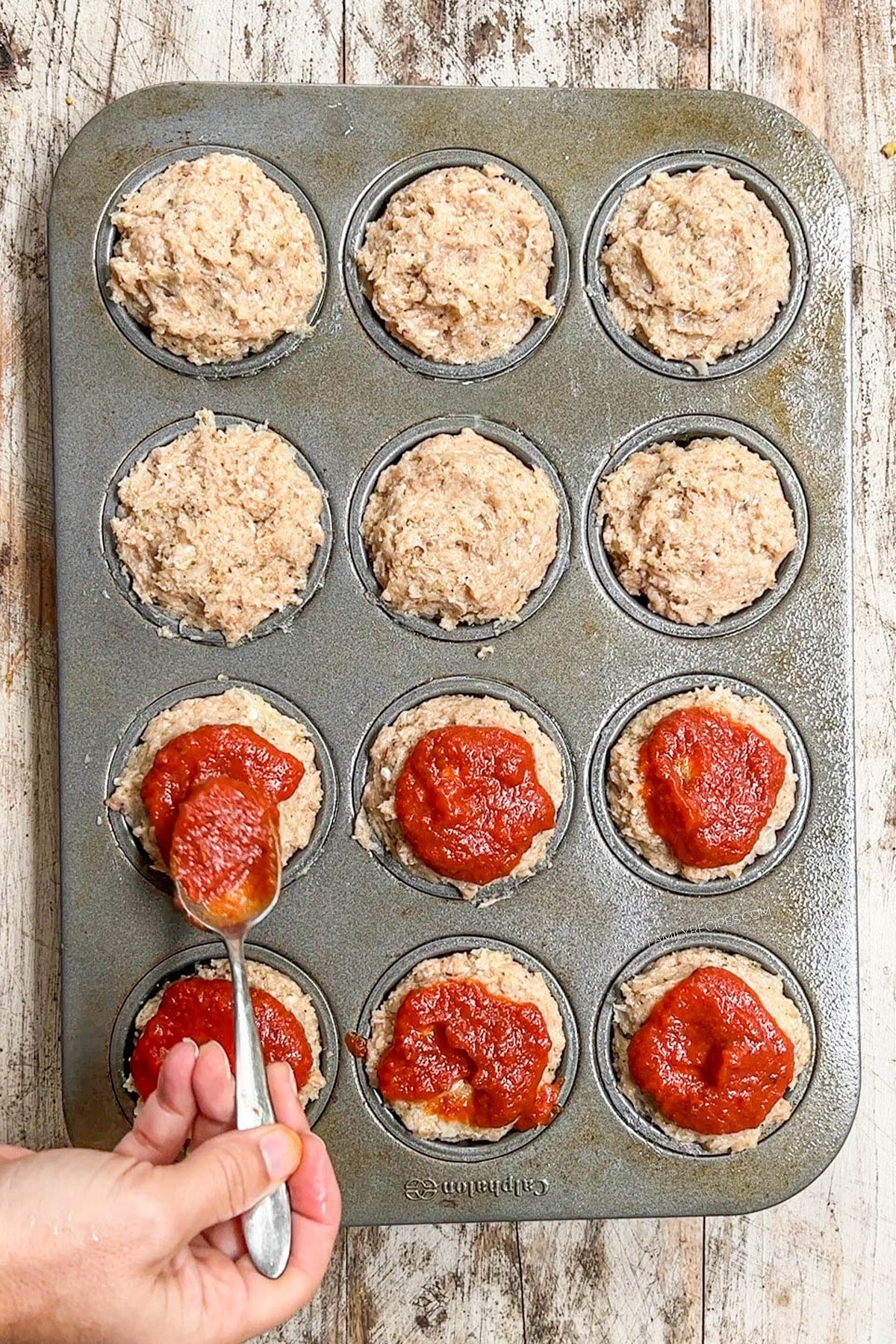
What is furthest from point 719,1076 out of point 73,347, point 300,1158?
point 73,347

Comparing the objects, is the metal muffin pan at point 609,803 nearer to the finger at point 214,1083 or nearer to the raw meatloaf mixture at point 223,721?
the raw meatloaf mixture at point 223,721

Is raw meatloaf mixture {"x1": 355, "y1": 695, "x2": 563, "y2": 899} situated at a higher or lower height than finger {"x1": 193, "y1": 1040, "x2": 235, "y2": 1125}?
higher

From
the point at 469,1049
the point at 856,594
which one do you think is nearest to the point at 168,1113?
the point at 469,1049

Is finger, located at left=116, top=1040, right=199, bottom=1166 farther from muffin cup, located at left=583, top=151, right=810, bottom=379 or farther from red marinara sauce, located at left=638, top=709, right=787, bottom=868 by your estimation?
muffin cup, located at left=583, top=151, right=810, bottom=379

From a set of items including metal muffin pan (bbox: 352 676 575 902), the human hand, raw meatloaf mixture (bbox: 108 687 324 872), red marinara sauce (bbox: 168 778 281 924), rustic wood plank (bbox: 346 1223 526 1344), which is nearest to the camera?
the human hand

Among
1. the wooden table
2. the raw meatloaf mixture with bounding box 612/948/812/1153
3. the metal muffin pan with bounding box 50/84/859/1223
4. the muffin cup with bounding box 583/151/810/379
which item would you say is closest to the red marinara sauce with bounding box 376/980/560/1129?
the metal muffin pan with bounding box 50/84/859/1223

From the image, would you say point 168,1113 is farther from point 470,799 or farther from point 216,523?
point 216,523
